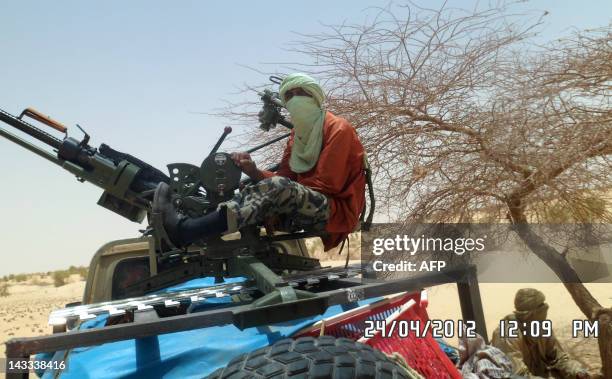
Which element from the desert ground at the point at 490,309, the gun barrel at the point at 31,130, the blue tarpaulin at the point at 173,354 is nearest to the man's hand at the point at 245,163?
the blue tarpaulin at the point at 173,354

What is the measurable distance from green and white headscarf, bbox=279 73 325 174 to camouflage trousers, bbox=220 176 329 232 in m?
0.37

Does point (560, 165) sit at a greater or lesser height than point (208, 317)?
greater

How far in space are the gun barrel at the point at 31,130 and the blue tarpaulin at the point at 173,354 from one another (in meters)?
2.11

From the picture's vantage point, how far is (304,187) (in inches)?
128

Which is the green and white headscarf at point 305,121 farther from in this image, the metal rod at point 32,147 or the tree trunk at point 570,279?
the tree trunk at point 570,279

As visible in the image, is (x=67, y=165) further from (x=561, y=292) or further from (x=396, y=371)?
(x=561, y=292)

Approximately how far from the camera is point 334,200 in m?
3.48

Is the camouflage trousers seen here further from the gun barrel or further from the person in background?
the person in background

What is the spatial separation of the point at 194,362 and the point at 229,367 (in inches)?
27.8

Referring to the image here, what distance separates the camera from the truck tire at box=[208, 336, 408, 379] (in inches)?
64.6

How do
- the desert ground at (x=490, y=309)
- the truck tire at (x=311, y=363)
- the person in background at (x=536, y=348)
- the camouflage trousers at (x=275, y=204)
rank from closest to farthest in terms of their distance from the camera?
the truck tire at (x=311, y=363) < the camouflage trousers at (x=275, y=204) < the person in background at (x=536, y=348) < the desert ground at (x=490, y=309)

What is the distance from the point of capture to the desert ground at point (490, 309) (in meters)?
7.17


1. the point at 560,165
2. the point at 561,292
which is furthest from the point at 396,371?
the point at 561,292

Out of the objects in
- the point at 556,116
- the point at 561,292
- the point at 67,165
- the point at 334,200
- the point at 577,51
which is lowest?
the point at 561,292
